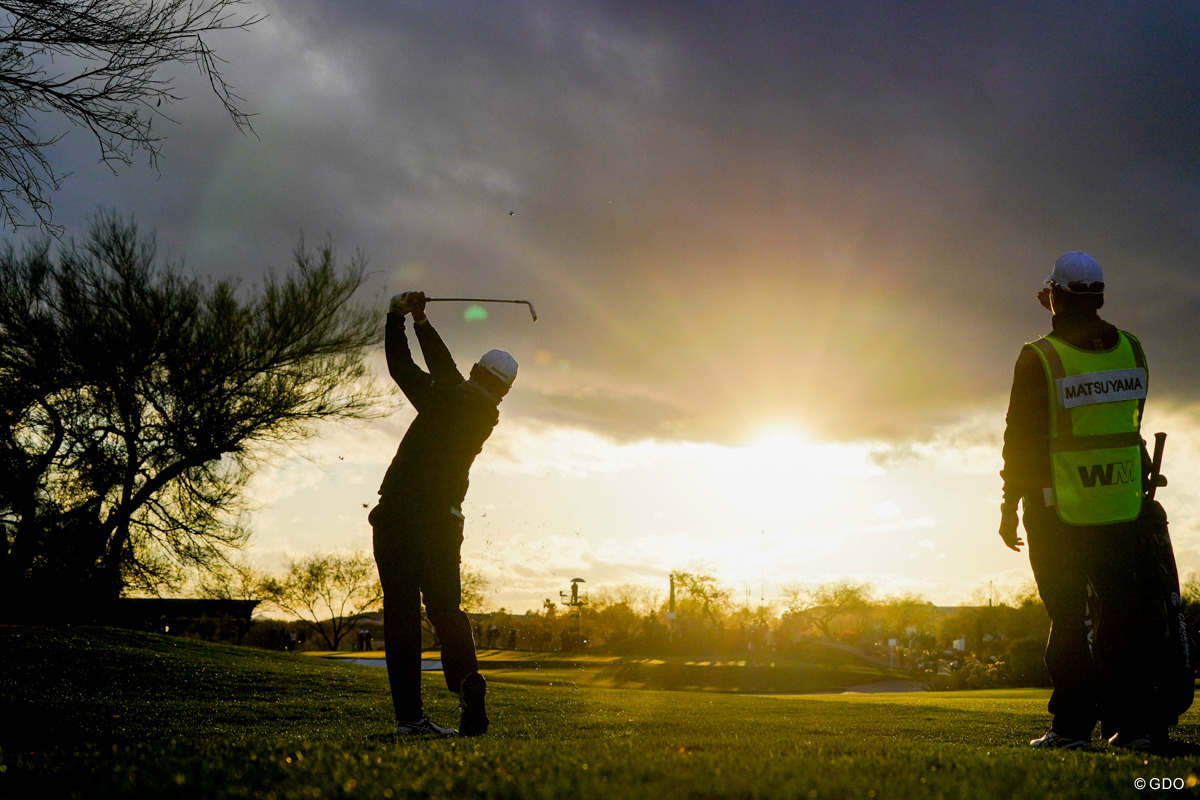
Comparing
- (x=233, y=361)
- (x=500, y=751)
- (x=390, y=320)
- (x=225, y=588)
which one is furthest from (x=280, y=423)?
(x=500, y=751)

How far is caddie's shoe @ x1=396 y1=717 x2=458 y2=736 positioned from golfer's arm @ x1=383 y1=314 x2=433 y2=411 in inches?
70.2

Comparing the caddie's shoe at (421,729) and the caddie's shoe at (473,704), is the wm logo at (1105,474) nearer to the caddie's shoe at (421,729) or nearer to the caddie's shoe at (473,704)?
the caddie's shoe at (473,704)

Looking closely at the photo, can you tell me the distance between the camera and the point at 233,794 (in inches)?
104

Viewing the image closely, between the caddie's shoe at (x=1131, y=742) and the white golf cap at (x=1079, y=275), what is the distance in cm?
233

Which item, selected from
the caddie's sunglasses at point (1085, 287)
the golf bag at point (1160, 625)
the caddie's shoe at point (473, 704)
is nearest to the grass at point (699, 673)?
the caddie's shoe at point (473, 704)

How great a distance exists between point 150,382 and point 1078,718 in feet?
76.9

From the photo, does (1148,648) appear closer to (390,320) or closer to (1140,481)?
(1140,481)

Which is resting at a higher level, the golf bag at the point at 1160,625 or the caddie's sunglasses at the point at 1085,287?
the caddie's sunglasses at the point at 1085,287

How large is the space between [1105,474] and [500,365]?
341 cm

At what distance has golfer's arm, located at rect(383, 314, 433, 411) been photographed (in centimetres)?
530

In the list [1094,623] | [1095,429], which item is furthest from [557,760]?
[1095,429]

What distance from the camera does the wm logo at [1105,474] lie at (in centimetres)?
468

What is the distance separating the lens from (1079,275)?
4.97 m

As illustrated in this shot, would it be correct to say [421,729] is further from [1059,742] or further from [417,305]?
[1059,742]
